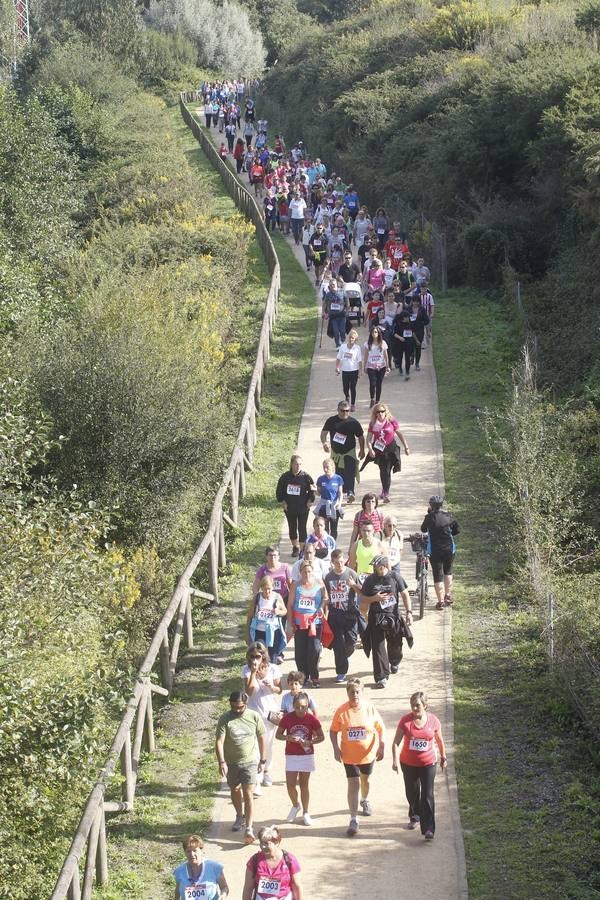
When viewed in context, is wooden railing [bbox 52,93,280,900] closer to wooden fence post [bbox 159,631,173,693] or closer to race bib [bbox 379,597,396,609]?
wooden fence post [bbox 159,631,173,693]

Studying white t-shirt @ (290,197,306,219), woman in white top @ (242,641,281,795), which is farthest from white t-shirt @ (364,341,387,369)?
white t-shirt @ (290,197,306,219)

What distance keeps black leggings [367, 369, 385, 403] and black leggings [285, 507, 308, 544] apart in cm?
507

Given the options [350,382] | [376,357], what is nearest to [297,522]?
[350,382]

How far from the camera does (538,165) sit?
3166 centimetres

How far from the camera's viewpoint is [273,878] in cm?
930

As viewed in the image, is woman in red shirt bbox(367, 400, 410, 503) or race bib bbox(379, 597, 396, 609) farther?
woman in red shirt bbox(367, 400, 410, 503)

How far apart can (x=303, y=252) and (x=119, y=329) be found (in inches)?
569

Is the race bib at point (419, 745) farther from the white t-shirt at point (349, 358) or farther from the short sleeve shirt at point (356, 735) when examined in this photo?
the white t-shirt at point (349, 358)

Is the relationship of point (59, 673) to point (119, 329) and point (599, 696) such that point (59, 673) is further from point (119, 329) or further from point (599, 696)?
point (119, 329)

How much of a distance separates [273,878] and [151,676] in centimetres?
429

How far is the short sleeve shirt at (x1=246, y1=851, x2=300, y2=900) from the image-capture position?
9.30 metres

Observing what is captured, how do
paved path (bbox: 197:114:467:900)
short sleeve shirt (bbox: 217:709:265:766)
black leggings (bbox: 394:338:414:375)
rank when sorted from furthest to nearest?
1. black leggings (bbox: 394:338:414:375)
2. short sleeve shirt (bbox: 217:709:265:766)
3. paved path (bbox: 197:114:467:900)

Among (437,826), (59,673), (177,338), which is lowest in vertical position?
(437,826)

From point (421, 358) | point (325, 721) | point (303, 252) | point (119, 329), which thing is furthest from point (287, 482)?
point (303, 252)
